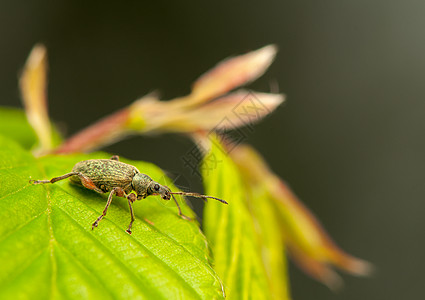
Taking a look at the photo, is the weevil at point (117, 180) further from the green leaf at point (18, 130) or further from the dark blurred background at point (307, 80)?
the dark blurred background at point (307, 80)

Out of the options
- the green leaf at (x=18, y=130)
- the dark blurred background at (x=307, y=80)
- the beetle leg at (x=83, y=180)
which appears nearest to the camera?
the beetle leg at (x=83, y=180)

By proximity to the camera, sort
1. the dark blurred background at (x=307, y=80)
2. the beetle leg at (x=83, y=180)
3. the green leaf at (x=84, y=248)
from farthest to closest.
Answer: the dark blurred background at (x=307, y=80) → the beetle leg at (x=83, y=180) → the green leaf at (x=84, y=248)

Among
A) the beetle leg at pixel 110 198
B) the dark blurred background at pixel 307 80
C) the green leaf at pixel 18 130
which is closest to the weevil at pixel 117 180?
the beetle leg at pixel 110 198

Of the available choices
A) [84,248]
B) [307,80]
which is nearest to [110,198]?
[84,248]

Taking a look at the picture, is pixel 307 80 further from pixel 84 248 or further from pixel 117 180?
pixel 84 248

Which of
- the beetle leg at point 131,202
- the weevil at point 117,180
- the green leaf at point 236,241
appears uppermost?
the weevil at point 117,180

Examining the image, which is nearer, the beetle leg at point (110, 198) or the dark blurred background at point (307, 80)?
the beetle leg at point (110, 198)

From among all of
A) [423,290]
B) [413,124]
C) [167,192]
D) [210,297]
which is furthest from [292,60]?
[210,297]
